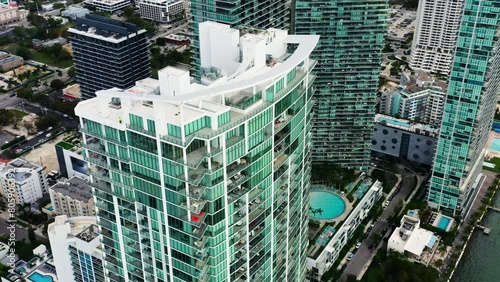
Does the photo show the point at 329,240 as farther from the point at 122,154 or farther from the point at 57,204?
the point at 122,154

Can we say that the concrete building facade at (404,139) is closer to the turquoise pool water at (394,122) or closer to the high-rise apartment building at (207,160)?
the turquoise pool water at (394,122)

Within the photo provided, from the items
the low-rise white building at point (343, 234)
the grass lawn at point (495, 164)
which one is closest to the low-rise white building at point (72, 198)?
the low-rise white building at point (343, 234)

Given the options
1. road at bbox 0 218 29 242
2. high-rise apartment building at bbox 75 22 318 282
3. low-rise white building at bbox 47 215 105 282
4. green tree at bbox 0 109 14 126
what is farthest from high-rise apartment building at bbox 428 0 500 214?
green tree at bbox 0 109 14 126

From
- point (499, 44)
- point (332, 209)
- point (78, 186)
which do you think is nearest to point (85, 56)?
point (78, 186)

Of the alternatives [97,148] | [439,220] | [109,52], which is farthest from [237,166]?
[109,52]

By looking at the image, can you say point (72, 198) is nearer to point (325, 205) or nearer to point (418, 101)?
point (325, 205)
